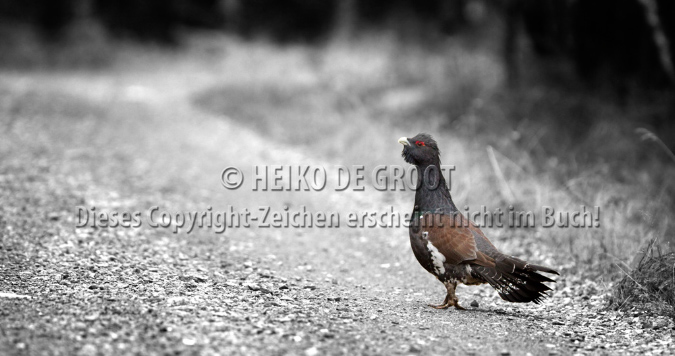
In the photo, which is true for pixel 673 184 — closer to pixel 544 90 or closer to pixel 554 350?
pixel 544 90

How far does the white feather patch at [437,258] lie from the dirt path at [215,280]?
347 mm

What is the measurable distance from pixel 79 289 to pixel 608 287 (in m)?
4.51

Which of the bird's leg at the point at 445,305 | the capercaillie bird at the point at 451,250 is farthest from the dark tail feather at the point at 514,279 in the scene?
the bird's leg at the point at 445,305

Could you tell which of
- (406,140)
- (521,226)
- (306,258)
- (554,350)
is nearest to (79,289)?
(306,258)

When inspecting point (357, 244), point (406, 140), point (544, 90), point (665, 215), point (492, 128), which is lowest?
point (357, 244)

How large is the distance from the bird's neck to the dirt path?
0.85m

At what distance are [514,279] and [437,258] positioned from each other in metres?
0.61

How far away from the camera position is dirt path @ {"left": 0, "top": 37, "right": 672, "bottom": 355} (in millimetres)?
3551

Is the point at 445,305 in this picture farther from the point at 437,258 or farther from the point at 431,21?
the point at 431,21

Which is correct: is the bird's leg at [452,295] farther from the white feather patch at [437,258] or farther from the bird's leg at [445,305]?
the white feather patch at [437,258]

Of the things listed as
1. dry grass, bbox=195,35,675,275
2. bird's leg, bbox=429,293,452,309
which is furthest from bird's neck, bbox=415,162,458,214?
dry grass, bbox=195,35,675,275

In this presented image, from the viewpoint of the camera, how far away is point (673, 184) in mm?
8102

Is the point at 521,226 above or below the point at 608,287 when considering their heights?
above

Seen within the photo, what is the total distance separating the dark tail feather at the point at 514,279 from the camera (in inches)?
165
